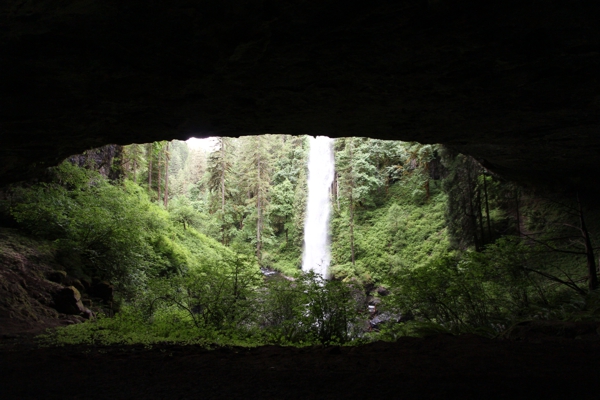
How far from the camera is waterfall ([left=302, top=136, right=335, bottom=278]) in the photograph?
29.4 meters

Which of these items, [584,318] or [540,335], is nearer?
[540,335]

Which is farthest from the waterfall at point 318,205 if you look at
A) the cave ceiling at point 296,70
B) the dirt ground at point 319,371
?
the dirt ground at point 319,371

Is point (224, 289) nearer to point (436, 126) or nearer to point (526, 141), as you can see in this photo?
point (436, 126)

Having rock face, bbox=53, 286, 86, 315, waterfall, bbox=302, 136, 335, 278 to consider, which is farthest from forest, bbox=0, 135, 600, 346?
waterfall, bbox=302, 136, 335, 278

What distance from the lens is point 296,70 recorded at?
13.4 ft

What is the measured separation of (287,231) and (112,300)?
26.1 metres

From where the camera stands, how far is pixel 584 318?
16.8 feet

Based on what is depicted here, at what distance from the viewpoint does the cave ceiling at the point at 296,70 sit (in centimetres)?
309

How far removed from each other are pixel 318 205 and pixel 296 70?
94.2 feet

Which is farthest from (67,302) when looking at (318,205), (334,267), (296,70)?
(318,205)

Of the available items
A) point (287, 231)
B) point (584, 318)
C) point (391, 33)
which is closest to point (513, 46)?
point (391, 33)

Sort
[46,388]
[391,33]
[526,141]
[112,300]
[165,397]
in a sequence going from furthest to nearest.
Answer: [112,300] → [526,141] → [391,33] → [46,388] → [165,397]

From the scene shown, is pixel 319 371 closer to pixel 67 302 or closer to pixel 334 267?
pixel 67 302

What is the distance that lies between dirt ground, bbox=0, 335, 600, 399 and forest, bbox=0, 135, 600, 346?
1.00 meters
